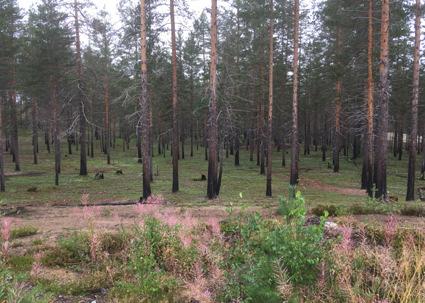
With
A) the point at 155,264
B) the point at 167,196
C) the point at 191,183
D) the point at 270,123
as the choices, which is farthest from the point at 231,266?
the point at 191,183

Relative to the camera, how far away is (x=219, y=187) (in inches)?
891

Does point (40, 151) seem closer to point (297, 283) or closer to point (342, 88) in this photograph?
point (342, 88)

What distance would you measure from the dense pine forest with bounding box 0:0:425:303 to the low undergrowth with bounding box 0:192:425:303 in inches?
1.0

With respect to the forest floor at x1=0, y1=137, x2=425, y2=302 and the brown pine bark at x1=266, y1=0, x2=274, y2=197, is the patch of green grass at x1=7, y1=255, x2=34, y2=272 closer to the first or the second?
the forest floor at x1=0, y1=137, x2=425, y2=302

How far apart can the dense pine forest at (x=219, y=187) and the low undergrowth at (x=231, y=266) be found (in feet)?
0.09

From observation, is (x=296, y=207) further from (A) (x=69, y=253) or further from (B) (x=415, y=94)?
(B) (x=415, y=94)

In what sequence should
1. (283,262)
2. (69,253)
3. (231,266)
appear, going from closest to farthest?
(283,262) < (231,266) < (69,253)

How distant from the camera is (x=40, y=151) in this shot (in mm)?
53156

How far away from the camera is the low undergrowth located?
4.05 metres

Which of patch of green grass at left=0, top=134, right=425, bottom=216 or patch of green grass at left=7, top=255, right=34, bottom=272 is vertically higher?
patch of green grass at left=7, top=255, right=34, bottom=272

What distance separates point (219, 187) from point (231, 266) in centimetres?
1749

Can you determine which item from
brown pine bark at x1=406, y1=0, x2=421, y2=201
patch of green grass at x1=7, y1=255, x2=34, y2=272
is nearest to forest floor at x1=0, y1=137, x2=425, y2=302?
patch of green grass at x1=7, y1=255, x2=34, y2=272

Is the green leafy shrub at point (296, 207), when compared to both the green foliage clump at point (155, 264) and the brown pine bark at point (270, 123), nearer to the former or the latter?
the green foliage clump at point (155, 264)

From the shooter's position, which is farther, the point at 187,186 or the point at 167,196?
the point at 187,186
